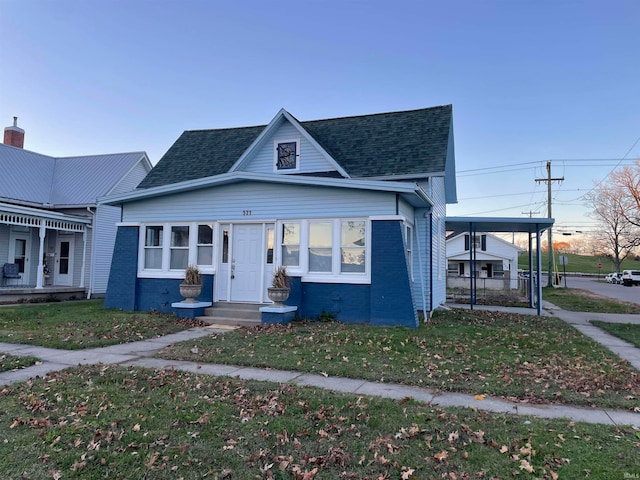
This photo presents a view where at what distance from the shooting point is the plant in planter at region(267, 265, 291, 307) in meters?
10.7

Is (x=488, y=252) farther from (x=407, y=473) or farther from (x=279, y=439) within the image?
(x=407, y=473)

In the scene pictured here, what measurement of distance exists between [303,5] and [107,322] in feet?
36.5

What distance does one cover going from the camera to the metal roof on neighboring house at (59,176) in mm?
19453

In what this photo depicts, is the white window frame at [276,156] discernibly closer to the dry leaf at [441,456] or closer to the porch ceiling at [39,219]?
the porch ceiling at [39,219]

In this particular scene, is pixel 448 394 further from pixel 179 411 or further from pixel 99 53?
pixel 99 53

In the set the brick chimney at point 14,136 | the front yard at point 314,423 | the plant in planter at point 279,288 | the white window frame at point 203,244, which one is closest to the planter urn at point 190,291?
the white window frame at point 203,244

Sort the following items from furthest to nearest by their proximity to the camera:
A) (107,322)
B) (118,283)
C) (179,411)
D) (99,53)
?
(99,53) < (118,283) < (107,322) < (179,411)

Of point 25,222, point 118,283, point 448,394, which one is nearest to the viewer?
point 448,394

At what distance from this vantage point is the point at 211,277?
12352 millimetres

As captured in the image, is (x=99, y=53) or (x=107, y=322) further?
(x=99, y=53)

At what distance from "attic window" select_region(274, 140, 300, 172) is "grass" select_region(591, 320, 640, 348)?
10.4 metres

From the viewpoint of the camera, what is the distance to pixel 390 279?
34.7 ft

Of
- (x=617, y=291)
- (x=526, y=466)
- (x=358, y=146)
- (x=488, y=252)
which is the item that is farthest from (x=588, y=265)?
(x=526, y=466)

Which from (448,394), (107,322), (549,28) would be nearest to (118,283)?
(107,322)
